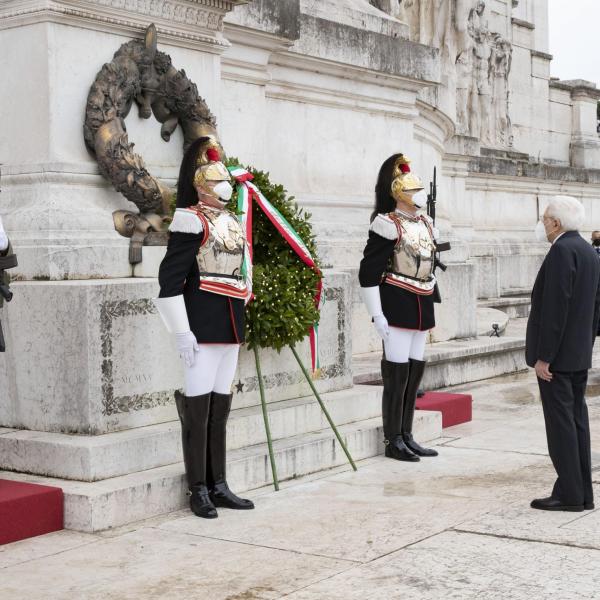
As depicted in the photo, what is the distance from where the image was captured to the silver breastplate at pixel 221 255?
19.0 ft

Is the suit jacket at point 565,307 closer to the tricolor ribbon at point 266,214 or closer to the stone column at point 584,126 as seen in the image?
the tricolor ribbon at point 266,214

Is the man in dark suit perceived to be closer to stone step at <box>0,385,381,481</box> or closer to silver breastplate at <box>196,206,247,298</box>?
silver breastplate at <box>196,206,247,298</box>

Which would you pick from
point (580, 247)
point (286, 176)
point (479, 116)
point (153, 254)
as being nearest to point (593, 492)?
point (580, 247)

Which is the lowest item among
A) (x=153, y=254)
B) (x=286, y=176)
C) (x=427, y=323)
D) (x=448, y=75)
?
(x=427, y=323)

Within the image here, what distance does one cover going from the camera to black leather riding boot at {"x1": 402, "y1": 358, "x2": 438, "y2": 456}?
739 centimetres

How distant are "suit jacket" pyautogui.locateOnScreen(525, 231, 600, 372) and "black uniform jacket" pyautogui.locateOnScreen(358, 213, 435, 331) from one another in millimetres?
1250

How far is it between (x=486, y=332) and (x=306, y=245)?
6.28 m

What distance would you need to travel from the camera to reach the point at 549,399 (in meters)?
6.00

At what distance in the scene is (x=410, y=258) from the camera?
7.16 metres

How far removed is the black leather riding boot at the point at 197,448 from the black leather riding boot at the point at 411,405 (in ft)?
6.28

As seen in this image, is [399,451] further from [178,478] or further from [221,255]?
[221,255]

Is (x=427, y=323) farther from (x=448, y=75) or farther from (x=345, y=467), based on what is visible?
(x=448, y=75)

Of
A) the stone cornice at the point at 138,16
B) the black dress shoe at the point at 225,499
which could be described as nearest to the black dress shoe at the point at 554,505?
the black dress shoe at the point at 225,499

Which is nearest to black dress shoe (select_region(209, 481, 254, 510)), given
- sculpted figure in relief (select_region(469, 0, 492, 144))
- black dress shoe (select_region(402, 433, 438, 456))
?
black dress shoe (select_region(402, 433, 438, 456))
